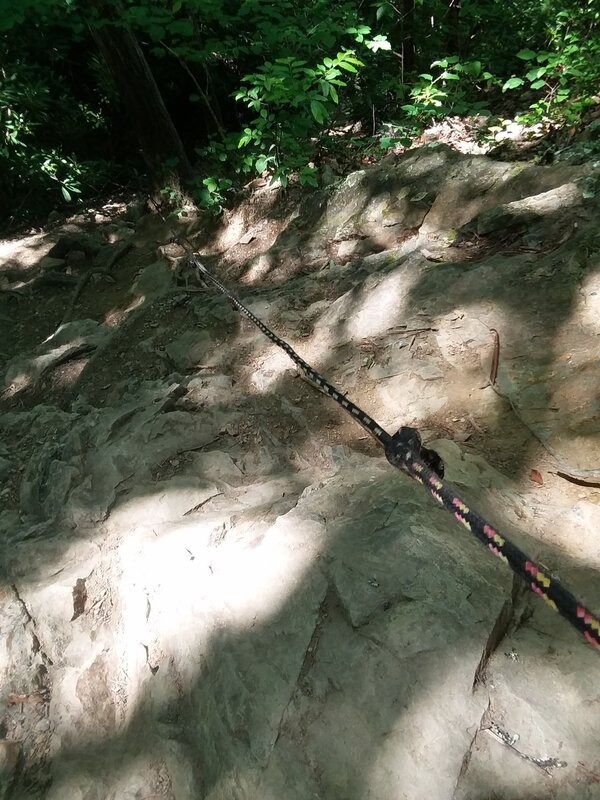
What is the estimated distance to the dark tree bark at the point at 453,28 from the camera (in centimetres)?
675

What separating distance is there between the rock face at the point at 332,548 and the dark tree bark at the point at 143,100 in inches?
162

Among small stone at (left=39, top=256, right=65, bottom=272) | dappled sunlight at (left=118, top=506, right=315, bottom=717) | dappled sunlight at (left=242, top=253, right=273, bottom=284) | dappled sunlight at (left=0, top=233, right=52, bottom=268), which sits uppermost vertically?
dappled sunlight at (left=0, top=233, right=52, bottom=268)

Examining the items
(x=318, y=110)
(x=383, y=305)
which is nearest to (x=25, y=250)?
(x=318, y=110)

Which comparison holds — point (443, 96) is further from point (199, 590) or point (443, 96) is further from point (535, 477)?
point (199, 590)

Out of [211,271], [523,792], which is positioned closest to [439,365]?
[523,792]

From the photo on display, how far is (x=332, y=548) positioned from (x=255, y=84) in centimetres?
477

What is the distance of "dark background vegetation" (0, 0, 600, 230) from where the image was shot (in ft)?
16.0

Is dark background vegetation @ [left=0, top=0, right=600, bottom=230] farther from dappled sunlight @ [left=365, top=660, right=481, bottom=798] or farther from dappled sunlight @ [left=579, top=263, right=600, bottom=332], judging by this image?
dappled sunlight @ [left=365, top=660, right=481, bottom=798]

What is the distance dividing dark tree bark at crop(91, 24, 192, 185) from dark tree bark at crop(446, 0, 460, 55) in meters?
4.35

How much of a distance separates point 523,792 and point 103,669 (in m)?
1.57

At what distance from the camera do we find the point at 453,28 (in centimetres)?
711

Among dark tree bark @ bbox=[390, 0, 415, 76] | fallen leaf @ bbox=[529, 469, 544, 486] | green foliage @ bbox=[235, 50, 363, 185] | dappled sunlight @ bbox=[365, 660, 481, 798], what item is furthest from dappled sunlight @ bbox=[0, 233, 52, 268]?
dappled sunlight @ bbox=[365, 660, 481, 798]

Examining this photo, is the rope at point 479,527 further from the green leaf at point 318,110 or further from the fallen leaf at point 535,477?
the green leaf at point 318,110

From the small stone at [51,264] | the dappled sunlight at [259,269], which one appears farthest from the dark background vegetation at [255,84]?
the small stone at [51,264]
